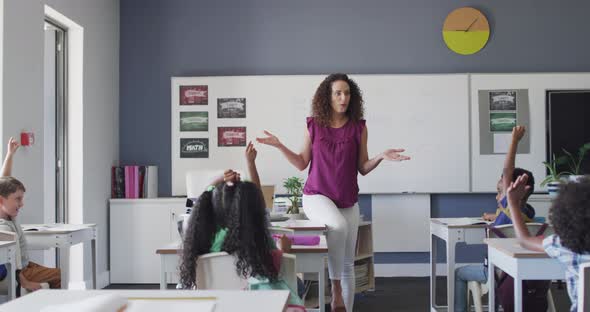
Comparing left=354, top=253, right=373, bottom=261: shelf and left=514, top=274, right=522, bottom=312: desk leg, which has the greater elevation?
left=514, top=274, right=522, bottom=312: desk leg

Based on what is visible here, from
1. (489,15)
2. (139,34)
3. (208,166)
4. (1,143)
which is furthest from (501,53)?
(1,143)

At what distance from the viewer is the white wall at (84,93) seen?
4.43 m

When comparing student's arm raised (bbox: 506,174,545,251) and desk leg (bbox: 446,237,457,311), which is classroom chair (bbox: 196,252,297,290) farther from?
desk leg (bbox: 446,237,457,311)

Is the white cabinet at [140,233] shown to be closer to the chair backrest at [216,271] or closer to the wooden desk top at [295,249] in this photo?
the wooden desk top at [295,249]

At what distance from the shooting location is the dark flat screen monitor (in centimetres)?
637

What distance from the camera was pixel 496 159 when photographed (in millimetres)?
6406

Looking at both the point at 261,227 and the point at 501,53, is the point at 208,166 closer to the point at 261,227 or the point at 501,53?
the point at 501,53

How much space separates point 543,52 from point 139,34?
4000 mm

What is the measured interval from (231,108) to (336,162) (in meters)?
2.81

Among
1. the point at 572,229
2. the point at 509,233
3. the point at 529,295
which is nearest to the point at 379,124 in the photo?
the point at 509,233

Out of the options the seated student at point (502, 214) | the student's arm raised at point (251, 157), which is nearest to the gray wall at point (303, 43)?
the seated student at point (502, 214)

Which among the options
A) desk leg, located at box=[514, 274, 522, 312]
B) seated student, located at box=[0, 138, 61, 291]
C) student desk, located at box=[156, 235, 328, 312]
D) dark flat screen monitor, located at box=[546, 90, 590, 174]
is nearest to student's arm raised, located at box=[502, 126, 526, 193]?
desk leg, located at box=[514, 274, 522, 312]

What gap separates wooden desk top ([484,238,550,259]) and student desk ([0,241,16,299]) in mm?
2192

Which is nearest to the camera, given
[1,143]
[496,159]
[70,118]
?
[1,143]
